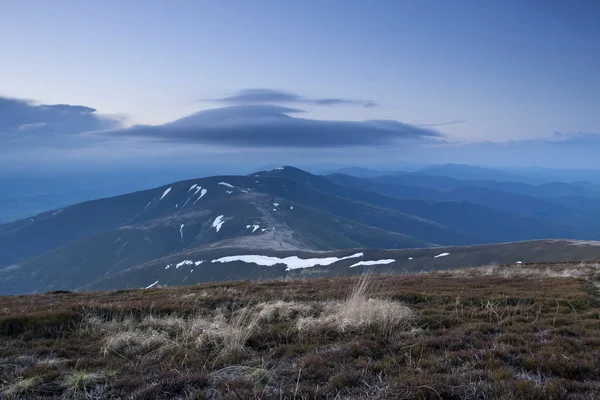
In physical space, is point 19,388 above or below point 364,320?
above

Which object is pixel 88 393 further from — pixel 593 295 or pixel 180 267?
pixel 180 267

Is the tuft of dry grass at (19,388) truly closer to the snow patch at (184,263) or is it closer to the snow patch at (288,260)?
the snow patch at (288,260)

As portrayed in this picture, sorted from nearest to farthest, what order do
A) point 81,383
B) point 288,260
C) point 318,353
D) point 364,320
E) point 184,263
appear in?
point 81,383 < point 318,353 < point 364,320 < point 288,260 < point 184,263

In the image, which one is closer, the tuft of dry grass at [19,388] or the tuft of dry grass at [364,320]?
the tuft of dry grass at [19,388]

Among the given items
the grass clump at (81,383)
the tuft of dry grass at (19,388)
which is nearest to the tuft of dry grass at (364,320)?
the grass clump at (81,383)

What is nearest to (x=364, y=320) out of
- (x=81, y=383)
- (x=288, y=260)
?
(x=81, y=383)

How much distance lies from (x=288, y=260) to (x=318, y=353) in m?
112

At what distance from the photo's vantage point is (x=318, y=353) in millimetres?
7730

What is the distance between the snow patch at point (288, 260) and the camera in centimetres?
10638

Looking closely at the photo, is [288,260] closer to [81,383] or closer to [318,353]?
[318,353]

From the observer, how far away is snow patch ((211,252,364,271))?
106 meters

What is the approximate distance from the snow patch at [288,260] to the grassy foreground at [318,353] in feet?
301

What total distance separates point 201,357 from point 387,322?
4.65 metres

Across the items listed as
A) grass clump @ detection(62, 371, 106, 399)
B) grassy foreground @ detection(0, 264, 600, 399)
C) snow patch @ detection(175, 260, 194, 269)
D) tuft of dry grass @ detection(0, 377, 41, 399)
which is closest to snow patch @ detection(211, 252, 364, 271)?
snow patch @ detection(175, 260, 194, 269)
